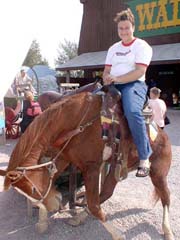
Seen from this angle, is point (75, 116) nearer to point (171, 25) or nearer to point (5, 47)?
point (5, 47)

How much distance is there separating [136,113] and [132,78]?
1.10 feet

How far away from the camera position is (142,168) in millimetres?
3182

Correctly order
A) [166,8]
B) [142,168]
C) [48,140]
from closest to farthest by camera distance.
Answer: [48,140] → [142,168] → [166,8]

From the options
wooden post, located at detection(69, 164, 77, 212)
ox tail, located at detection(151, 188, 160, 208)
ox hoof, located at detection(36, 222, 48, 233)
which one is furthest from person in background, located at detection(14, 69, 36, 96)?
ox hoof, located at detection(36, 222, 48, 233)

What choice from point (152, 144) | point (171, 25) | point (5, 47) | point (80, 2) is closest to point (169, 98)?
point (171, 25)

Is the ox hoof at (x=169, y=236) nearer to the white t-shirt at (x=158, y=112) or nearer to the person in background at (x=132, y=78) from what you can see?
the person in background at (x=132, y=78)

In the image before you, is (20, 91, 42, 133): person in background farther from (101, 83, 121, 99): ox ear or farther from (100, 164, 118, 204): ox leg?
(101, 83, 121, 99): ox ear

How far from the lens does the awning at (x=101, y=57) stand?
1637cm

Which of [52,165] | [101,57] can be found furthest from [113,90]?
[101,57]

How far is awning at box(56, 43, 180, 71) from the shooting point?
16.4m

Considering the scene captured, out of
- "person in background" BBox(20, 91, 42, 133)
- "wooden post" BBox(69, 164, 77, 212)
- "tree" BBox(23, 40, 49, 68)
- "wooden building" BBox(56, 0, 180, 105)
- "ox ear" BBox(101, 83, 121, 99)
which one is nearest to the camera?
"ox ear" BBox(101, 83, 121, 99)

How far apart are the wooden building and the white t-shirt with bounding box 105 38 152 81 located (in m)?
12.6

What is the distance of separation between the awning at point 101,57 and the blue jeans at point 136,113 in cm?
1278

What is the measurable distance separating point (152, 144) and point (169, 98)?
16.6 m
